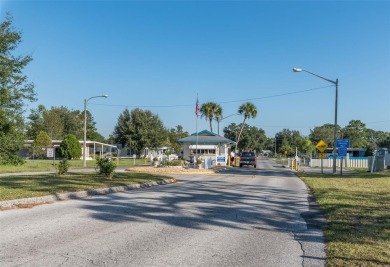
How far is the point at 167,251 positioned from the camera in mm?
5984

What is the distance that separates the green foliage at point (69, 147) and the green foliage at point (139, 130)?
10.8 meters

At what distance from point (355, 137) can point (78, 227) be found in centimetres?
12016

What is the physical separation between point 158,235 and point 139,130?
193 ft

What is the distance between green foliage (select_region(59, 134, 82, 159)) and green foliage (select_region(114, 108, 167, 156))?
10827 mm

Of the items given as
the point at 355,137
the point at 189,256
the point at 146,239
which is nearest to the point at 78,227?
the point at 146,239

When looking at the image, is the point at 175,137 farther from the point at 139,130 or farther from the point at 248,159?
the point at 248,159

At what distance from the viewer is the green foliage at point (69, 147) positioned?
182 feet

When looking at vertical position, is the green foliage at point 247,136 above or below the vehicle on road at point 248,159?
above

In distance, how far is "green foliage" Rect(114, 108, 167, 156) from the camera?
6550 cm

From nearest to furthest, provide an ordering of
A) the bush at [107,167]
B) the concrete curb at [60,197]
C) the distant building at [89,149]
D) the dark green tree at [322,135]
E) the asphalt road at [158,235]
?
the asphalt road at [158,235]
the concrete curb at [60,197]
the bush at [107,167]
the distant building at [89,149]
the dark green tree at [322,135]

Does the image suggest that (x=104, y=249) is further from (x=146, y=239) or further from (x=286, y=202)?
(x=286, y=202)

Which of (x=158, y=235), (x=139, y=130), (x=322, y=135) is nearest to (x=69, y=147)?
(x=139, y=130)

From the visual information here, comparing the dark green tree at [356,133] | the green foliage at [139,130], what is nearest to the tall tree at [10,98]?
the green foliage at [139,130]

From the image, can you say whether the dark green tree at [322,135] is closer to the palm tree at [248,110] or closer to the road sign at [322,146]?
the palm tree at [248,110]
